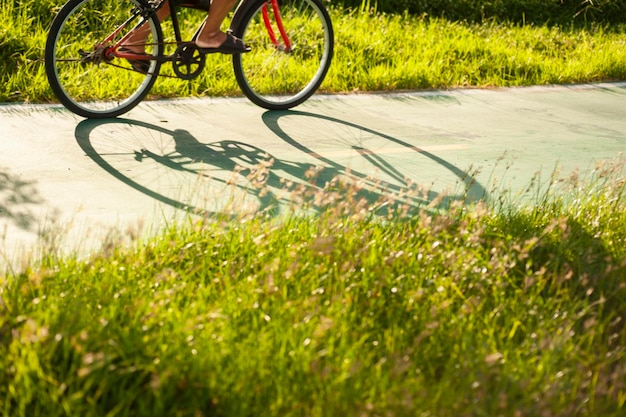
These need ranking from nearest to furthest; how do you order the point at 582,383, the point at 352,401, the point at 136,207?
1. the point at 352,401
2. the point at 582,383
3. the point at 136,207

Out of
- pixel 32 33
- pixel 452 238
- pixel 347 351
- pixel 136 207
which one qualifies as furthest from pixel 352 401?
pixel 32 33

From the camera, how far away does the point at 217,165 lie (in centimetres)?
643

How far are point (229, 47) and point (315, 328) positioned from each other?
4.06 meters

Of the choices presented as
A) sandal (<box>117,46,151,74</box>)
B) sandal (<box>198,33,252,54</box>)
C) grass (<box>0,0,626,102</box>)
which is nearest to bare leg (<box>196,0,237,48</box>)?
sandal (<box>198,33,252,54</box>)

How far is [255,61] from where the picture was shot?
336 inches

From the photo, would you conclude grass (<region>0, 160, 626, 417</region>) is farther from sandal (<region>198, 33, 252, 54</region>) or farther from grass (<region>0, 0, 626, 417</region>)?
sandal (<region>198, 33, 252, 54</region>)

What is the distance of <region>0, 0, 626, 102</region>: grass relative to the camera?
8.20m

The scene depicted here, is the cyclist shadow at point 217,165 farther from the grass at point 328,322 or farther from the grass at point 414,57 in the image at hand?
the grass at point 414,57

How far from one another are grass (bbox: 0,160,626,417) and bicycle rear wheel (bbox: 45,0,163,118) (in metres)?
2.66

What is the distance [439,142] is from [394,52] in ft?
9.02

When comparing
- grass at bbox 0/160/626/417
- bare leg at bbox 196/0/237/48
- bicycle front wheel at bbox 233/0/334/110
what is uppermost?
bare leg at bbox 196/0/237/48

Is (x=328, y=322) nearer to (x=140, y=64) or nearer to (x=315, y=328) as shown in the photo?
(x=315, y=328)

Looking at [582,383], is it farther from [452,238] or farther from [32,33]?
[32,33]

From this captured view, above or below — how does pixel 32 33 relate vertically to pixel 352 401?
above
